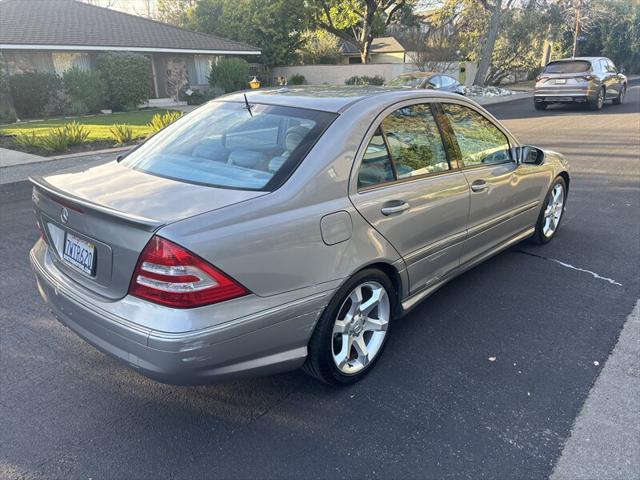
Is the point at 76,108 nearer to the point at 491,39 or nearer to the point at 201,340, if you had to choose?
the point at 201,340

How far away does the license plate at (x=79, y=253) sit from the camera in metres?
2.50

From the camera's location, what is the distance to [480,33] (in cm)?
3238

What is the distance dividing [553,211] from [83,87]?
18.7 metres

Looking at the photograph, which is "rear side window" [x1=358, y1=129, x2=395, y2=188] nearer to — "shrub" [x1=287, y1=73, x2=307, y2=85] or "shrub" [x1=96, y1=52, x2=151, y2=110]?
"shrub" [x1=96, y1=52, x2=151, y2=110]

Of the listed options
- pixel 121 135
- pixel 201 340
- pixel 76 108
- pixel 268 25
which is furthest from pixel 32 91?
pixel 201 340

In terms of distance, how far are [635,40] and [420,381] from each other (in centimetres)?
5821

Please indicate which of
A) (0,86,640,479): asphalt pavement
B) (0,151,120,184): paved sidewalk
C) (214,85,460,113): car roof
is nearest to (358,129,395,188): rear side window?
(214,85,460,113): car roof

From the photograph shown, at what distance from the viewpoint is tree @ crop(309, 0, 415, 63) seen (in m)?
31.3

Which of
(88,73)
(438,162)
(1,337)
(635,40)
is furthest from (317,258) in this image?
(635,40)

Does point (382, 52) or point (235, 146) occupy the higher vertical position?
point (382, 52)

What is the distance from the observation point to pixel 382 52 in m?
42.4

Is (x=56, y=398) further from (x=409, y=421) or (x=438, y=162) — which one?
(x=438, y=162)

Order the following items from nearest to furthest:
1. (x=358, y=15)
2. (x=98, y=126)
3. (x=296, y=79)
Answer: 1. (x=98, y=126)
2. (x=296, y=79)
3. (x=358, y=15)

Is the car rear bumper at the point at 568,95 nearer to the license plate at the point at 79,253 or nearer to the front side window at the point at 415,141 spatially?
the front side window at the point at 415,141
